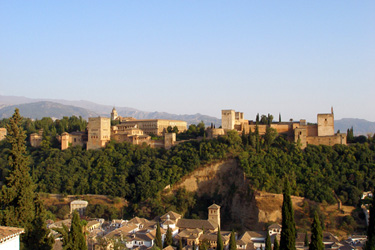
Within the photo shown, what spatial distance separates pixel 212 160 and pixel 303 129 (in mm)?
10106

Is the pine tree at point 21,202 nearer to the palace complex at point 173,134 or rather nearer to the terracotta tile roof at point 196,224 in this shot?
the terracotta tile roof at point 196,224

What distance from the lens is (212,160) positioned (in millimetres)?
45906

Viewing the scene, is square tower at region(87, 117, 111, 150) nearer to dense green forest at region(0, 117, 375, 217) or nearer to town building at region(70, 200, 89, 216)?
dense green forest at region(0, 117, 375, 217)

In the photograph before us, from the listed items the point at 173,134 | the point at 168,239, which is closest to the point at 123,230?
the point at 168,239

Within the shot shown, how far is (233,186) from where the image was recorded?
4428cm

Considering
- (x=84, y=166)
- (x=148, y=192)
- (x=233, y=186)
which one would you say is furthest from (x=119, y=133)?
(x=233, y=186)

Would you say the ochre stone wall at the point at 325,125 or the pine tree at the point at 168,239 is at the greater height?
the ochre stone wall at the point at 325,125

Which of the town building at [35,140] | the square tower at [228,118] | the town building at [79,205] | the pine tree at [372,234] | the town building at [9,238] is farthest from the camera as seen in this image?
the town building at [35,140]

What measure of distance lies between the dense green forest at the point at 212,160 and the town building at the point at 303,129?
115cm

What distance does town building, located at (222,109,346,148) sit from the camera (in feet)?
154

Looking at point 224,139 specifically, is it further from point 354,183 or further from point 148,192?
point 354,183

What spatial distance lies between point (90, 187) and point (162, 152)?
343 inches

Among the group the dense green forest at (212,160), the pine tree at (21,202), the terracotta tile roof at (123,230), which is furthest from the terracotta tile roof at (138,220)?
the pine tree at (21,202)

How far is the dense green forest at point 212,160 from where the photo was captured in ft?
138
